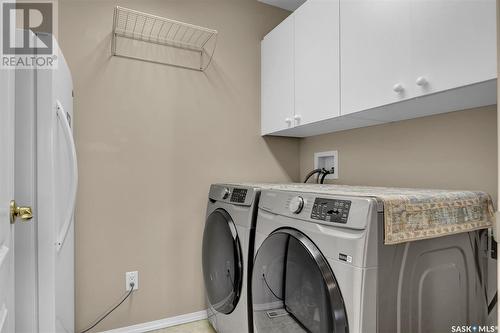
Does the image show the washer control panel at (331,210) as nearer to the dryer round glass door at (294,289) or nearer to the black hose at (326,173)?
the dryer round glass door at (294,289)

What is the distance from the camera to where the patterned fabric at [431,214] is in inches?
36.3

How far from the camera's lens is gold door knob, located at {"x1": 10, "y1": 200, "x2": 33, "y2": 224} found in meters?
0.87

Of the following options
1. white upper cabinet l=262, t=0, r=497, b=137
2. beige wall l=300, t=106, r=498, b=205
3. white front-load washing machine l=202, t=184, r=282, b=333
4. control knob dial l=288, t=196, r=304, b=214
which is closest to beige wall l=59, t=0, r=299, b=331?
white front-load washing machine l=202, t=184, r=282, b=333

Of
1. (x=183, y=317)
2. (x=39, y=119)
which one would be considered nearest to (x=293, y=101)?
(x=39, y=119)

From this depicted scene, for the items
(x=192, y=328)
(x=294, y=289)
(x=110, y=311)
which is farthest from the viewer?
(x=192, y=328)

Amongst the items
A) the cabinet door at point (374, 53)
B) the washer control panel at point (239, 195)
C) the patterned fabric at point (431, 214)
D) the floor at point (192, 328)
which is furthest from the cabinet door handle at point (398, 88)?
the floor at point (192, 328)

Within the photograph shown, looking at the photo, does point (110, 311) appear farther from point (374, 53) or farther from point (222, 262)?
point (374, 53)

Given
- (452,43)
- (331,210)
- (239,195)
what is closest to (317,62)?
(452,43)

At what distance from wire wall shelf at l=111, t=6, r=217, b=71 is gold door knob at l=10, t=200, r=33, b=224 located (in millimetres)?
1300

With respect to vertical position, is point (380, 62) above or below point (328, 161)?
above

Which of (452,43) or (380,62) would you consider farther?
(380,62)

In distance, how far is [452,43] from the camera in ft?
3.57

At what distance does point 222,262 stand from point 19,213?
3.53ft

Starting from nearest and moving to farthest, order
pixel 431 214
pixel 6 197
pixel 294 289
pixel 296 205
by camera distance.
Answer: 1. pixel 6 197
2. pixel 431 214
3. pixel 296 205
4. pixel 294 289
